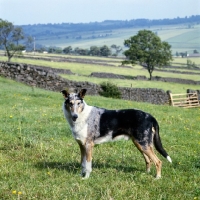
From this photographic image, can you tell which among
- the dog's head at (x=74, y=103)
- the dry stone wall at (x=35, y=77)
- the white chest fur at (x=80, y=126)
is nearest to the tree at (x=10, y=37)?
the dry stone wall at (x=35, y=77)

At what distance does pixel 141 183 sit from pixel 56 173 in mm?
1772

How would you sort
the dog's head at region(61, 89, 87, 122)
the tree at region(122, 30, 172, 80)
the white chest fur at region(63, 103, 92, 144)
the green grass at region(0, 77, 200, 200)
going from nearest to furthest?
the green grass at region(0, 77, 200, 200) < the dog's head at region(61, 89, 87, 122) < the white chest fur at region(63, 103, 92, 144) < the tree at region(122, 30, 172, 80)

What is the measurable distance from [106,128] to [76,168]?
1105 mm

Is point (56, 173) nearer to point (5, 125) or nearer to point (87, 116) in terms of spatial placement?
point (87, 116)

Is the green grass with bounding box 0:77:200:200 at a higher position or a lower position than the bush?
higher

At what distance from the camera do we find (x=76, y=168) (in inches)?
344

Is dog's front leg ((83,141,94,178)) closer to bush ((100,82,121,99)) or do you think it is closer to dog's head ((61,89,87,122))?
dog's head ((61,89,87,122))

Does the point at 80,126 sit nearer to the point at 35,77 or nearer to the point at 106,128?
the point at 106,128

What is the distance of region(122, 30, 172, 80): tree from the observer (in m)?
89.6

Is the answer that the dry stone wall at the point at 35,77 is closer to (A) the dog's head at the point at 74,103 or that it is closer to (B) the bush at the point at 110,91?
(B) the bush at the point at 110,91

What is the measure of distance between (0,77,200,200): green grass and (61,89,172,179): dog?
→ 450 millimetres

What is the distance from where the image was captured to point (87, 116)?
8.61 meters

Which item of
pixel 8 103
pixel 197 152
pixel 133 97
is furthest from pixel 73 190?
pixel 133 97

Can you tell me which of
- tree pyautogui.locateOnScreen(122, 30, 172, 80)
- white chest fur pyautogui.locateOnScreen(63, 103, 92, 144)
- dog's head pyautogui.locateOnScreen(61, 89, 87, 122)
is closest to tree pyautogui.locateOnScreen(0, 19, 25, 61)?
tree pyautogui.locateOnScreen(122, 30, 172, 80)
